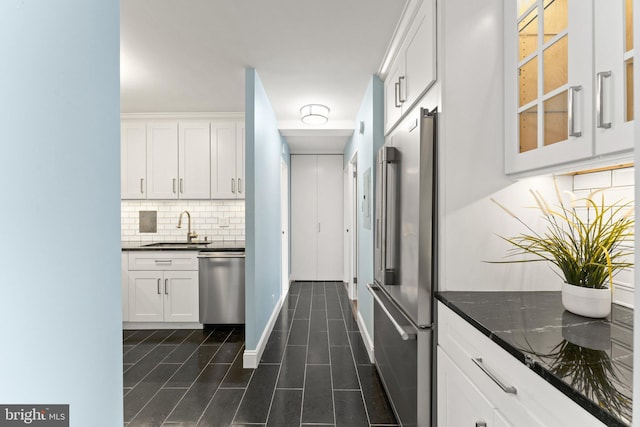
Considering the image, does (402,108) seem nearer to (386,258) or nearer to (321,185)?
(386,258)

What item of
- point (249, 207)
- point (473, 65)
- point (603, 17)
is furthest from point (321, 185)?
point (603, 17)

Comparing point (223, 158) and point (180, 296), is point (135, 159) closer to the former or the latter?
point (223, 158)

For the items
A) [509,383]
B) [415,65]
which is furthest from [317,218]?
[509,383]

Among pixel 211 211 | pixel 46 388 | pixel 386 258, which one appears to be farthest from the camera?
pixel 211 211

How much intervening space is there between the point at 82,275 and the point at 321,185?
532 cm

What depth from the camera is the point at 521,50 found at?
4.48ft

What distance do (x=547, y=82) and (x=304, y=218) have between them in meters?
5.02

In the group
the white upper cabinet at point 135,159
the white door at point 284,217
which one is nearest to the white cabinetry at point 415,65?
the white door at point 284,217

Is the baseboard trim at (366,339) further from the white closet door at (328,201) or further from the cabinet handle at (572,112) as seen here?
the white closet door at (328,201)

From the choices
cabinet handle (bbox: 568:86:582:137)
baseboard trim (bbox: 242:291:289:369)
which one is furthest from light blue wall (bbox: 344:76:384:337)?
cabinet handle (bbox: 568:86:582:137)

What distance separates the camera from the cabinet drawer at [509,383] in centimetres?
76

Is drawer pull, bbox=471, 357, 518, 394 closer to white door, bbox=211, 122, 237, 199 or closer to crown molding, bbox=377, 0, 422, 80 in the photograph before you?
crown molding, bbox=377, 0, 422, 80

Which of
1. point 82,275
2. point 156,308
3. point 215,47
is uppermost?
point 215,47

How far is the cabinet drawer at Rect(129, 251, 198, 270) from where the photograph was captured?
3.66 meters
